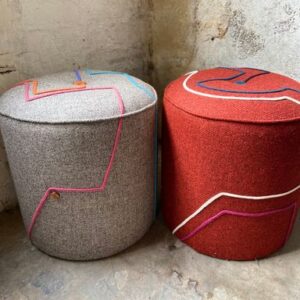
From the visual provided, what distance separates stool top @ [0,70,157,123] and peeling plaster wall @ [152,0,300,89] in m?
0.46

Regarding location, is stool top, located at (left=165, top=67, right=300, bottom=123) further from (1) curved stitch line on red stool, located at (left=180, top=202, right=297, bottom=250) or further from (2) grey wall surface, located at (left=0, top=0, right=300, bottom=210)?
(1) curved stitch line on red stool, located at (left=180, top=202, right=297, bottom=250)

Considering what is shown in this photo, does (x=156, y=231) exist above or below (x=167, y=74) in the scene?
below

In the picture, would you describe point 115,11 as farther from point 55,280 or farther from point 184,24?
point 55,280

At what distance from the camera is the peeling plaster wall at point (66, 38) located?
3.97ft

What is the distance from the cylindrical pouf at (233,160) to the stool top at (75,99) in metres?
0.13

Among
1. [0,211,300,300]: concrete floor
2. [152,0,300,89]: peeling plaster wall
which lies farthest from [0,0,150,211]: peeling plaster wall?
[0,211,300,300]: concrete floor

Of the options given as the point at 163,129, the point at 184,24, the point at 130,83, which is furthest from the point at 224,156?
the point at 184,24

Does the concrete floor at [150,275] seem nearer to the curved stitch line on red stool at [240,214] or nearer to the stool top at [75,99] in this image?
the curved stitch line on red stool at [240,214]

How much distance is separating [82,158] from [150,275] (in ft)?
1.45

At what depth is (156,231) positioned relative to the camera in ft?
4.17

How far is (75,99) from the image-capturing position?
0.95 meters

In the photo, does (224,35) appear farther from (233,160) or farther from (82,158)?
(82,158)

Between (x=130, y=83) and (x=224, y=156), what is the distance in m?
0.37

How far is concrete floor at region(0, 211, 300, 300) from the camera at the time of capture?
104cm
